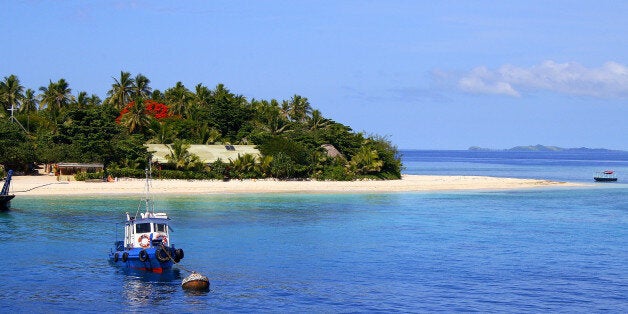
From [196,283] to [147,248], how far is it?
4824mm

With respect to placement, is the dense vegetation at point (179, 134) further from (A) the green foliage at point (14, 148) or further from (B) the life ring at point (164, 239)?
(B) the life ring at point (164, 239)

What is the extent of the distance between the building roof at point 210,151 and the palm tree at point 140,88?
2873 centimetres

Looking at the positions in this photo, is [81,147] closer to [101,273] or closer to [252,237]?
[252,237]

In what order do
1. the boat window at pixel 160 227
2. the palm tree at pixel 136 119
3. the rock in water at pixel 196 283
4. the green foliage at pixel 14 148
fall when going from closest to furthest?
1. the rock in water at pixel 196 283
2. the boat window at pixel 160 227
3. the green foliage at pixel 14 148
4. the palm tree at pixel 136 119

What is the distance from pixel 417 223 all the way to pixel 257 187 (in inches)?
1018

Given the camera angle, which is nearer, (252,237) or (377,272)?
(377,272)

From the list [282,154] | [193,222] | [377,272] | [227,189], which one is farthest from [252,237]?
[282,154]

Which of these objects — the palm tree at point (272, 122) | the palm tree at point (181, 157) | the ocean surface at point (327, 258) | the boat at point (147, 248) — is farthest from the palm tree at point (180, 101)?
the boat at point (147, 248)

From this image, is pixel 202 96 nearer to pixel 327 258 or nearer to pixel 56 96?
pixel 56 96

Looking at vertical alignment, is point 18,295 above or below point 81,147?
below

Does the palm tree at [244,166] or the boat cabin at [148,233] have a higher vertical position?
the palm tree at [244,166]

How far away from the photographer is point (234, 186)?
240 ft

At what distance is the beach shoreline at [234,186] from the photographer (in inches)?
2596

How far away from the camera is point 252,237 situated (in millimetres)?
42438
